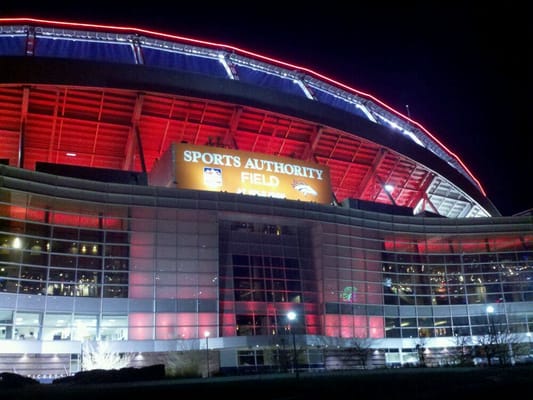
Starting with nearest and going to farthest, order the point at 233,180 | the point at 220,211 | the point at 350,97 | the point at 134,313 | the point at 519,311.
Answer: the point at 134,313 → the point at 220,211 → the point at 233,180 → the point at 519,311 → the point at 350,97

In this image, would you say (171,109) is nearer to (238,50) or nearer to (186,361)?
(238,50)

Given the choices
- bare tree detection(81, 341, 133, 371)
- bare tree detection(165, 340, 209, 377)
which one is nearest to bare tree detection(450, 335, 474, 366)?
bare tree detection(165, 340, 209, 377)

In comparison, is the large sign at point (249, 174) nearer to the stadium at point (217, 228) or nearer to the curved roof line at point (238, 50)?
the stadium at point (217, 228)

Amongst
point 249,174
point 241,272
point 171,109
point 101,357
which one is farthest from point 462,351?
point 171,109

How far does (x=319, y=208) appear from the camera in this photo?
55.5m

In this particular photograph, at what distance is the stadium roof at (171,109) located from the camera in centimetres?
5259

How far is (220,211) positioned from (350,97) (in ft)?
92.2

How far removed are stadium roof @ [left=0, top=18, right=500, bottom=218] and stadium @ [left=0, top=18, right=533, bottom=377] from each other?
19 centimetres

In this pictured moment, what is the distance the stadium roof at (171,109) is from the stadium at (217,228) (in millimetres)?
191

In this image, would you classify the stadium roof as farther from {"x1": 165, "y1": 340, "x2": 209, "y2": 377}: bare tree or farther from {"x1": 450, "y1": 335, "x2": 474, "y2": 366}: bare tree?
{"x1": 450, "y1": 335, "x2": 474, "y2": 366}: bare tree

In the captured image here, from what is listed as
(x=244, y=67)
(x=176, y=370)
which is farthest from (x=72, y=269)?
(x=244, y=67)

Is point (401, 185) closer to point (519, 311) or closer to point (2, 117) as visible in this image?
point (519, 311)

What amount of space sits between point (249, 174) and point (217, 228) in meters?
7.24

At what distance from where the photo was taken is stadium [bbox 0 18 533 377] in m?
45.2
